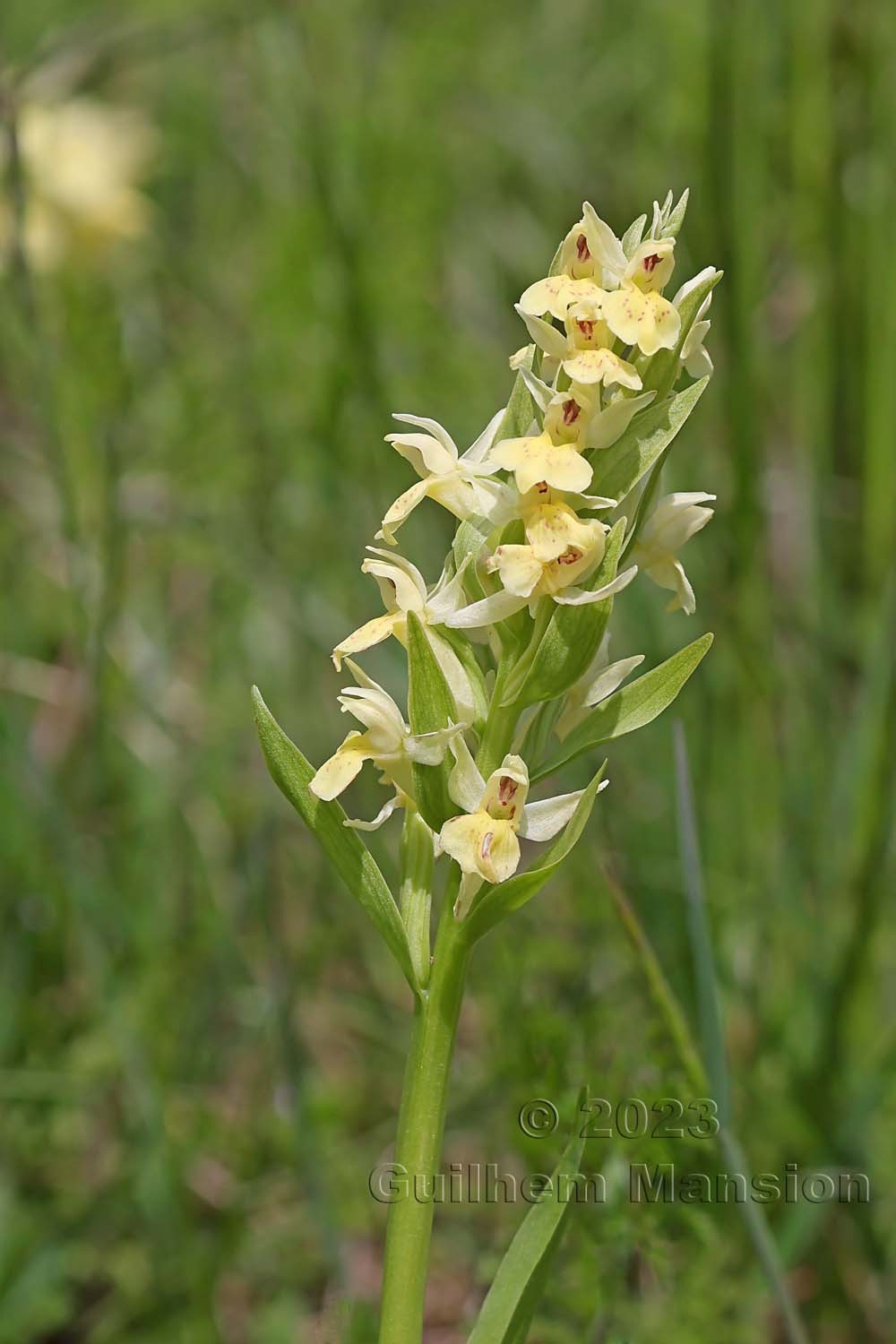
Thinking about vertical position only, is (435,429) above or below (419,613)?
above

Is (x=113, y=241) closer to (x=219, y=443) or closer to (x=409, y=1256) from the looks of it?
(x=219, y=443)

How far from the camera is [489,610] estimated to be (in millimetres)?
812

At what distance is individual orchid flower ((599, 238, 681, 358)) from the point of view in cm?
79

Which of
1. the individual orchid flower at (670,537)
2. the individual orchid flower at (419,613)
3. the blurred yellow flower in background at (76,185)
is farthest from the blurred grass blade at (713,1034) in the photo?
the blurred yellow flower in background at (76,185)

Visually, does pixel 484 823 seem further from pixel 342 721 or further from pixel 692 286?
pixel 342 721

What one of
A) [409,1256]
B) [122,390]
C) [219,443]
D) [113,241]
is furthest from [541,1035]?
[113,241]

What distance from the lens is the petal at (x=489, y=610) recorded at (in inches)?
31.9

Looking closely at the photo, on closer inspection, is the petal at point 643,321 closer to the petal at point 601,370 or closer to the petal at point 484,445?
the petal at point 601,370

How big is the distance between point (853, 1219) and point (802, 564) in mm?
1051

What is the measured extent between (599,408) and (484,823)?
10.6 inches

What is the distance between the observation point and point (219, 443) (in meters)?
2.37

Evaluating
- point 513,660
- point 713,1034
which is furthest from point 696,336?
point 713,1034

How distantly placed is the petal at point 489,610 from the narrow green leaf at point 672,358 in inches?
4.1

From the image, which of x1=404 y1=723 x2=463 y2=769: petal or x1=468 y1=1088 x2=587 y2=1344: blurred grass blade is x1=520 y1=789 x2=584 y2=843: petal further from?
x1=468 y1=1088 x2=587 y2=1344: blurred grass blade
